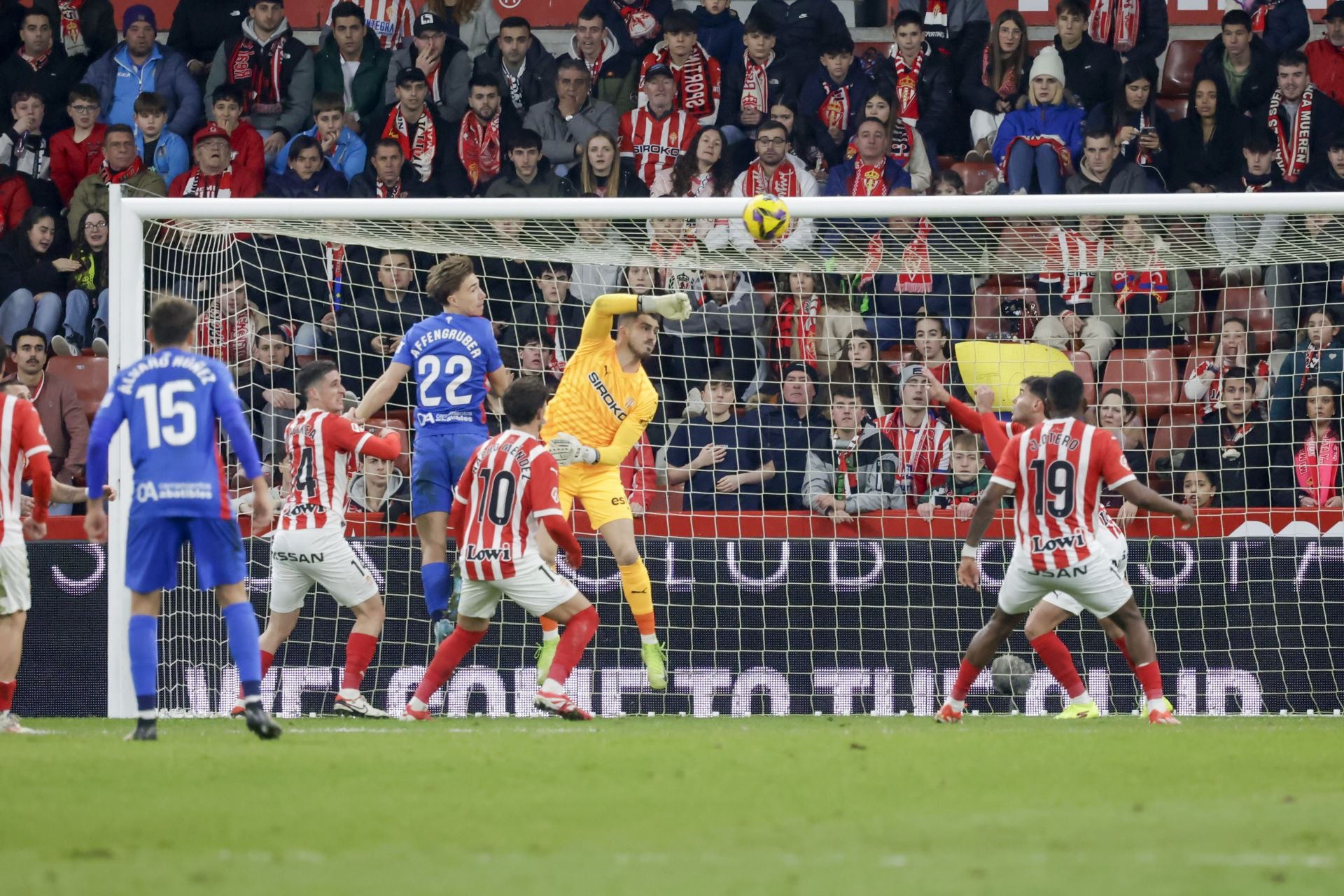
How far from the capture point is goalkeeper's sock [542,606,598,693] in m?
9.16

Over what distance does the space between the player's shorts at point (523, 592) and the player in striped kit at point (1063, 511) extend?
2.25m

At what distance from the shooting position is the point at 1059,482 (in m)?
9.27

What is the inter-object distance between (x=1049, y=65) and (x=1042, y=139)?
3.07 feet

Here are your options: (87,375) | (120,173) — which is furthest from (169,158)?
(87,375)

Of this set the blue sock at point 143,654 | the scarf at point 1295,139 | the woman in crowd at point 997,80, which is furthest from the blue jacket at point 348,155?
the blue sock at point 143,654

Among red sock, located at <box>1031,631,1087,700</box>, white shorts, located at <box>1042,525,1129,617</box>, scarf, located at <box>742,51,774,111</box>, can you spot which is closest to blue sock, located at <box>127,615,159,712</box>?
white shorts, located at <box>1042,525,1129,617</box>

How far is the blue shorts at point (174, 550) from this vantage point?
7734mm

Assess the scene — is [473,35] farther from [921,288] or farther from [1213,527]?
[1213,527]

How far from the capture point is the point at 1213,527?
473 inches

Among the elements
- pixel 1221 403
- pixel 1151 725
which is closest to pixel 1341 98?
pixel 1221 403

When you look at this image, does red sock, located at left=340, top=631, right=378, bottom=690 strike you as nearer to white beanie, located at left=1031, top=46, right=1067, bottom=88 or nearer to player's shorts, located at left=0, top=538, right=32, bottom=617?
player's shorts, located at left=0, top=538, right=32, bottom=617

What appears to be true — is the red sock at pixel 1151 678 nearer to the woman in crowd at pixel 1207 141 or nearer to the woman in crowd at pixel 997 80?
the woman in crowd at pixel 1207 141

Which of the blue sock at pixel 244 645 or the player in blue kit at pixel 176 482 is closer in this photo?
the player in blue kit at pixel 176 482

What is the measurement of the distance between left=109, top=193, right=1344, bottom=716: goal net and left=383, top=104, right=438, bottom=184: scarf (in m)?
2.60
